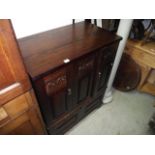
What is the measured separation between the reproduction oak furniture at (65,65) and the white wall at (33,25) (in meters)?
0.05

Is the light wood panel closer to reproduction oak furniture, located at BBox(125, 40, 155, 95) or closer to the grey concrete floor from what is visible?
the grey concrete floor

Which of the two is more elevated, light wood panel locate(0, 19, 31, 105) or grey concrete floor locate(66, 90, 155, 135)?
Result: light wood panel locate(0, 19, 31, 105)

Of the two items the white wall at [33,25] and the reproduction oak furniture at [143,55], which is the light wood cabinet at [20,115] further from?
the reproduction oak furniture at [143,55]

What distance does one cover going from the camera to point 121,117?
5.41 feet

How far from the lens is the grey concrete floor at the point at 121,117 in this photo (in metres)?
1.51

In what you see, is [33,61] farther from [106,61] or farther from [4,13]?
[106,61]

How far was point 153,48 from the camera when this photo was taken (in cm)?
149

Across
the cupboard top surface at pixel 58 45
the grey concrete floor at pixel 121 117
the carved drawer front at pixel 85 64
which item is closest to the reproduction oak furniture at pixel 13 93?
the cupboard top surface at pixel 58 45

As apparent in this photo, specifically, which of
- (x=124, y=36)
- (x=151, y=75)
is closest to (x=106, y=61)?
(x=124, y=36)

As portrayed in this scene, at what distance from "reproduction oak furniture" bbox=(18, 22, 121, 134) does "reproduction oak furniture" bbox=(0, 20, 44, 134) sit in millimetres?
74

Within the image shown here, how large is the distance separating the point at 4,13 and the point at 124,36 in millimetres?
1005

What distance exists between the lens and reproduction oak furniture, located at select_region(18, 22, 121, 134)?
77cm

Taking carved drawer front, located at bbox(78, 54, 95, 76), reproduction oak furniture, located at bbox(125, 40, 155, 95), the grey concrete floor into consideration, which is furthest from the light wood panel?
reproduction oak furniture, located at bbox(125, 40, 155, 95)

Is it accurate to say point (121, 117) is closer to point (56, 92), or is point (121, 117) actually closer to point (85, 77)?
point (85, 77)
